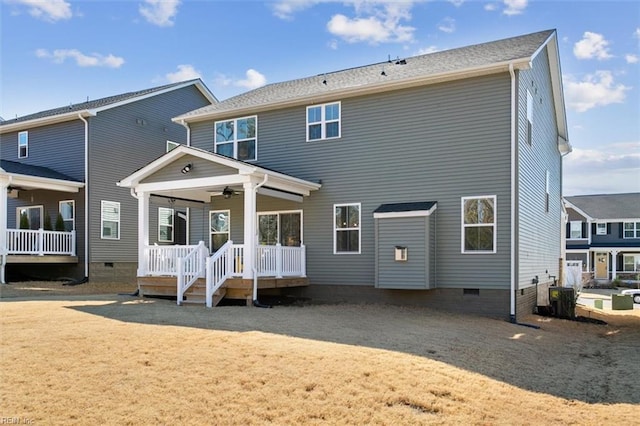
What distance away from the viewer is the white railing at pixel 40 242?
19.2 meters

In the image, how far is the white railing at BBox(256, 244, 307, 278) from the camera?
46.4ft

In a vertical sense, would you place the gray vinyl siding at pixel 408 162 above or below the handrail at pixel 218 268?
above

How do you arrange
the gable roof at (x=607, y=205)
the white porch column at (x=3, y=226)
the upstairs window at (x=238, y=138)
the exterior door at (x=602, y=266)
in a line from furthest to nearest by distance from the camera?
the exterior door at (x=602, y=266) → the gable roof at (x=607, y=205) → the white porch column at (x=3, y=226) → the upstairs window at (x=238, y=138)

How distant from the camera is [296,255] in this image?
1554cm

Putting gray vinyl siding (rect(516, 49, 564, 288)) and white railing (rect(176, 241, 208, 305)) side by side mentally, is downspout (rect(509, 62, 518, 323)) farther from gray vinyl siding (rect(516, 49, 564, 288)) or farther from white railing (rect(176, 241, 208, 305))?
white railing (rect(176, 241, 208, 305))

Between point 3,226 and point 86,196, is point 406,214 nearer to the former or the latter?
point 86,196

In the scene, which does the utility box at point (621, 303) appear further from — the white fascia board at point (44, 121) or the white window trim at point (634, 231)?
the white window trim at point (634, 231)

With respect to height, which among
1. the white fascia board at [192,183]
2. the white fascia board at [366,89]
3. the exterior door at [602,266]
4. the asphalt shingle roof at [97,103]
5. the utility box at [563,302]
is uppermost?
the asphalt shingle roof at [97,103]

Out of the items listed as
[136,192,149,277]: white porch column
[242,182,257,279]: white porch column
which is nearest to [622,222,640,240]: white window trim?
[242,182,257,279]: white porch column

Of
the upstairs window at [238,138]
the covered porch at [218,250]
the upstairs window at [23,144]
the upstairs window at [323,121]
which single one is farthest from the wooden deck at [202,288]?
the upstairs window at [23,144]

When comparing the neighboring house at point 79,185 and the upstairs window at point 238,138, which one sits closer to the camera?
the upstairs window at point 238,138

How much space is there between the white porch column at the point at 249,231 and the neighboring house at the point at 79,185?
9.89 meters

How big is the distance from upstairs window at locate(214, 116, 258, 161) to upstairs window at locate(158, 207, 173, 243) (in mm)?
7527

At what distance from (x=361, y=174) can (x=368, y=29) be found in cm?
497
